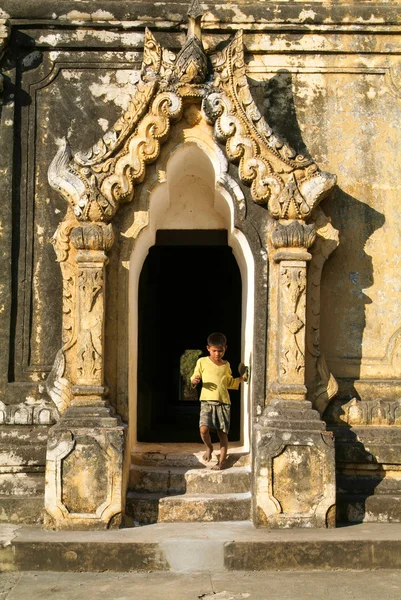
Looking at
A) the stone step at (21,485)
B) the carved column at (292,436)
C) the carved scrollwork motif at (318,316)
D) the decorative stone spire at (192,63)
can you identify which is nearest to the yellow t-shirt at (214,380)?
the carved column at (292,436)

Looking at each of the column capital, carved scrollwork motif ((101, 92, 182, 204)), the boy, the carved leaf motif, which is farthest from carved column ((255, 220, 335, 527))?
the carved leaf motif

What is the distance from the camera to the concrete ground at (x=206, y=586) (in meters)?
6.00

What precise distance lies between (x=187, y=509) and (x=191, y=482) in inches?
12.2

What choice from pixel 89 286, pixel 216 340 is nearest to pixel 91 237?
pixel 89 286

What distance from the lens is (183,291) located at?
53.7ft

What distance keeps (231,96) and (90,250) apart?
1864 millimetres

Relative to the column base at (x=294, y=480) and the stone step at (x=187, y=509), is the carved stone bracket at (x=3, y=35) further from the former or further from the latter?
the column base at (x=294, y=480)

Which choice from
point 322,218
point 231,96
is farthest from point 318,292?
point 231,96

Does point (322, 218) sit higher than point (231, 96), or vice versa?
point (231, 96)

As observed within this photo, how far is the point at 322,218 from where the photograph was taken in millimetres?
7809

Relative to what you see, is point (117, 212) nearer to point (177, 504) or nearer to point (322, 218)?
point (322, 218)

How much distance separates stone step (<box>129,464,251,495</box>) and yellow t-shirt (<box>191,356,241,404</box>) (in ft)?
2.32

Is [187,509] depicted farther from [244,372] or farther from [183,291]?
[183,291]

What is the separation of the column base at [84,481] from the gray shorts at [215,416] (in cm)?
107
